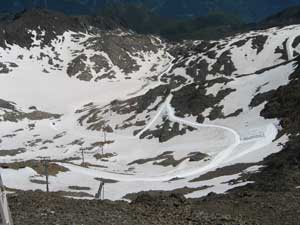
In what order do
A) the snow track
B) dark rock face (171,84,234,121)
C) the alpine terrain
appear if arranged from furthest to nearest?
dark rock face (171,84,234,121), the snow track, the alpine terrain

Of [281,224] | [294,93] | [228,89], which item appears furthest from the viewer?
[228,89]

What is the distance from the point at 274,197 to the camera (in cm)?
2661

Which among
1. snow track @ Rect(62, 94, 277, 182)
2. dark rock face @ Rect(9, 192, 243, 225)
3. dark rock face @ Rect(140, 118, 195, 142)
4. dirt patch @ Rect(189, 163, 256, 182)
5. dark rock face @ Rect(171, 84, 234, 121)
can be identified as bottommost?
dark rock face @ Rect(9, 192, 243, 225)

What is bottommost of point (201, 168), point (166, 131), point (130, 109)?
point (201, 168)

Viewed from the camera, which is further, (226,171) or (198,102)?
(198,102)

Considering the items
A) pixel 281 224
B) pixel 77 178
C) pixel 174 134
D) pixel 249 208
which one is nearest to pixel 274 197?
pixel 249 208

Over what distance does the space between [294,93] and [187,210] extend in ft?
355

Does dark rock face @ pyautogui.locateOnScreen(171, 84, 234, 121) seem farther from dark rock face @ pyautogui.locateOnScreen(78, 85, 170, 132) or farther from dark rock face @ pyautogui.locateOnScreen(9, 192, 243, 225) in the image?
dark rock face @ pyautogui.locateOnScreen(9, 192, 243, 225)

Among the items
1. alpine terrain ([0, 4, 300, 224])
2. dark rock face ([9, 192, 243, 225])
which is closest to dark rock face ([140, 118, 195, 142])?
alpine terrain ([0, 4, 300, 224])

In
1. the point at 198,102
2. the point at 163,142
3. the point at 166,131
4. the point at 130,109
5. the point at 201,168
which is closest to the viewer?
the point at 201,168

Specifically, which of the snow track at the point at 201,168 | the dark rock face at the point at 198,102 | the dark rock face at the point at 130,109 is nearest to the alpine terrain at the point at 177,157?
the snow track at the point at 201,168

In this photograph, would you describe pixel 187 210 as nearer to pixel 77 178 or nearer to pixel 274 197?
pixel 274 197

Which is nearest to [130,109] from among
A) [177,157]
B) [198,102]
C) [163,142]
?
[198,102]

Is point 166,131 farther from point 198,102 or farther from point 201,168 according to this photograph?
point 201,168
